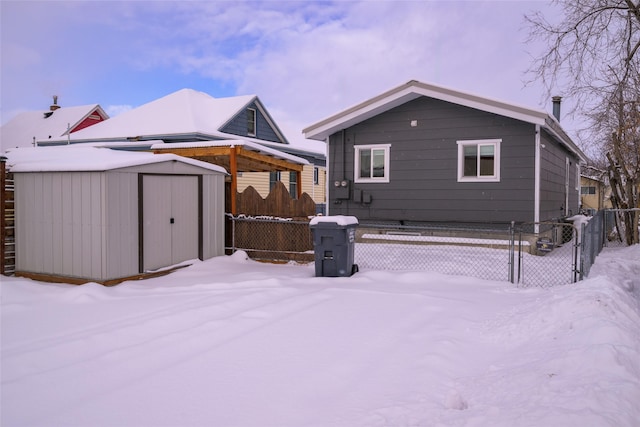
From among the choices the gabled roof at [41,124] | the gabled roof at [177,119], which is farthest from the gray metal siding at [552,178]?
the gabled roof at [41,124]

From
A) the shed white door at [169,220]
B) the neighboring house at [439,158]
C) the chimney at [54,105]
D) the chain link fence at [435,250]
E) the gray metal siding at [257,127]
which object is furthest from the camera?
the chimney at [54,105]

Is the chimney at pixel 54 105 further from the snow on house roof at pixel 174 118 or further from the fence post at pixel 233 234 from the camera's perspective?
the fence post at pixel 233 234

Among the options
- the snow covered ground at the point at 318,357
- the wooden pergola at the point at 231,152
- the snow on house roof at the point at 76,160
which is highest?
the wooden pergola at the point at 231,152

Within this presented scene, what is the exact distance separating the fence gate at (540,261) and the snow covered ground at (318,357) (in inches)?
43.2

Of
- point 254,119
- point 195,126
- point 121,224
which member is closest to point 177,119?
point 195,126

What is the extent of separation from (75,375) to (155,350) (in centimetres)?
83

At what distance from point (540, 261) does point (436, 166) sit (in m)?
3.91

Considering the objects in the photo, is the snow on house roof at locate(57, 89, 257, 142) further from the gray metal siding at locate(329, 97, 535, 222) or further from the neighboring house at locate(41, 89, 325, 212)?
the gray metal siding at locate(329, 97, 535, 222)

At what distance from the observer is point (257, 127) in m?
25.2

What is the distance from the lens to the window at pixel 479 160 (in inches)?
520

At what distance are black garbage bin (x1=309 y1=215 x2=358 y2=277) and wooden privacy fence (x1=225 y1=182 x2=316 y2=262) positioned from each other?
61.2 inches

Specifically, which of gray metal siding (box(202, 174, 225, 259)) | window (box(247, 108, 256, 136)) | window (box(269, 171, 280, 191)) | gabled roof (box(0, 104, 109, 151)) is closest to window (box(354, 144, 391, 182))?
gray metal siding (box(202, 174, 225, 259))

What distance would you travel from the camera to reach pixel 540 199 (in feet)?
42.9

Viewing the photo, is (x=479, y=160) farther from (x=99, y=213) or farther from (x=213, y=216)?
(x=99, y=213)
